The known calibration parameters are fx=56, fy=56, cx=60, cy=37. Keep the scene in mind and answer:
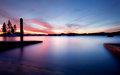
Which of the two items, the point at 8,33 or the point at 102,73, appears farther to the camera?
the point at 8,33

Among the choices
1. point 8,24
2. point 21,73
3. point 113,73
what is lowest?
point 113,73

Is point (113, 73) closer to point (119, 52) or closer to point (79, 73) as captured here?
point (79, 73)

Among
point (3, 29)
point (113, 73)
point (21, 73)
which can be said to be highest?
point (3, 29)

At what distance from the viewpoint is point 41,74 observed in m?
2.81

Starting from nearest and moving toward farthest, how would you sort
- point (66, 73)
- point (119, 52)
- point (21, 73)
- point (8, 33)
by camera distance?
point (21, 73) → point (66, 73) → point (119, 52) → point (8, 33)

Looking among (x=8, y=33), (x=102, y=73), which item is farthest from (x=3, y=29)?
(x=102, y=73)

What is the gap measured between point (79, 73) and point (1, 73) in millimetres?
3873

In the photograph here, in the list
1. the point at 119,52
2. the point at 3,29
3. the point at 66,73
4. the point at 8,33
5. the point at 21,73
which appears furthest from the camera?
the point at 8,33

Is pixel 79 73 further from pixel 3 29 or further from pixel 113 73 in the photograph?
pixel 3 29

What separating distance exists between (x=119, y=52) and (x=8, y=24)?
7937 centimetres

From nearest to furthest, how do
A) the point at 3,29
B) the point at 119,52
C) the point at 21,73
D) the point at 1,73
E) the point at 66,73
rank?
the point at 1,73 < the point at 21,73 < the point at 66,73 < the point at 119,52 < the point at 3,29

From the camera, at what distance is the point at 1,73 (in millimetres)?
2621

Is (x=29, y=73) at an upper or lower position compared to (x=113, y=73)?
upper

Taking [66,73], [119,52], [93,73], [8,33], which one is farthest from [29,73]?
[8,33]
